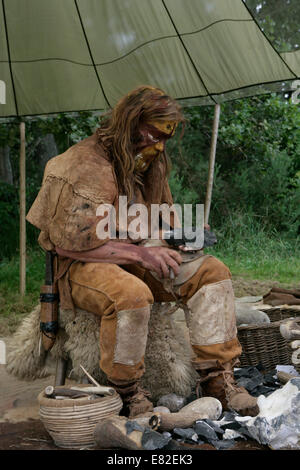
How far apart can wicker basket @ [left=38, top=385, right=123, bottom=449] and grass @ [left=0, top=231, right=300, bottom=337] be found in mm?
2069

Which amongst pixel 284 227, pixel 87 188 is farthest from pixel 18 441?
pixel 284 227

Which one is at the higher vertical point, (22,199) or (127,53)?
(127,53)

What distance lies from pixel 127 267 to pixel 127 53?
2.34 metres

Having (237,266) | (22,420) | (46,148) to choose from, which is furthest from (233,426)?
(46,148)

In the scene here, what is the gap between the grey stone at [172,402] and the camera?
2.63 meters

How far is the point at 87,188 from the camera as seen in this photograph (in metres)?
2.62

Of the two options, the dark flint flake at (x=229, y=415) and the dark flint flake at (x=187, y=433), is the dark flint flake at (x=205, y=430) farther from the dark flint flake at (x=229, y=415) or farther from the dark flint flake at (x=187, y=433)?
the dark flint flake at (x=229, y=415)

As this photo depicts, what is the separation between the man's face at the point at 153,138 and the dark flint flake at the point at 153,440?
1.26m

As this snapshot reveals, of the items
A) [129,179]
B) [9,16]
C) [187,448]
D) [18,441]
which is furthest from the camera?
[9,16]

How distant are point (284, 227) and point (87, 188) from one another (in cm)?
584

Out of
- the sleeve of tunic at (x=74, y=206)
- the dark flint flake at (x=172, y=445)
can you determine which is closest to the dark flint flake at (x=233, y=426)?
the dark flint flake at (x=172, y=445)

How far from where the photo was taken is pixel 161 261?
8.45 feet

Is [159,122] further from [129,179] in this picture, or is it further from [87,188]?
[87,188]

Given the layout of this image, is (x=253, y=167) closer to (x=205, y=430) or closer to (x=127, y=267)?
(x=127, y=267)
